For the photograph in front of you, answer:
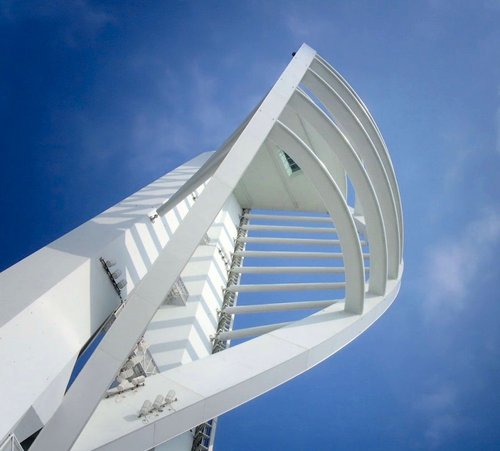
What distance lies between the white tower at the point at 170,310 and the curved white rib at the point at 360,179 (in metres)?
0.02

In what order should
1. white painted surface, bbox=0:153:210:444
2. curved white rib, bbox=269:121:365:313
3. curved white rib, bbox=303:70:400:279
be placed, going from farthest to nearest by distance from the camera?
curved white rib, bbox=303:70:400:279 → curved white rib, bbox=269:121:365:313 → white painted surface, bbox=0:153:210:444

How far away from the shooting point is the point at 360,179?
818 cm

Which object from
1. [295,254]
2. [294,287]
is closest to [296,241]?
[295,254]

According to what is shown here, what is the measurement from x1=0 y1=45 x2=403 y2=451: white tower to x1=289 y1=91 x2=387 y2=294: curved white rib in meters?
Result: 0.02

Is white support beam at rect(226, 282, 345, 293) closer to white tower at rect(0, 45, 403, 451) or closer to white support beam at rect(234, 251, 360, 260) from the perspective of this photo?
white tower at rect(0, 45, 403, 451)

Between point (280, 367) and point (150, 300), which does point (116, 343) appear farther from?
point (280, 367)

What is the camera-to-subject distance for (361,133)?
906cm

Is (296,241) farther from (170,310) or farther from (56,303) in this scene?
(56,303)

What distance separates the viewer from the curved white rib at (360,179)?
7613 mm

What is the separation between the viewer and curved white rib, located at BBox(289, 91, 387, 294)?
25.0 feet

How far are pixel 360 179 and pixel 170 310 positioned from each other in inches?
258

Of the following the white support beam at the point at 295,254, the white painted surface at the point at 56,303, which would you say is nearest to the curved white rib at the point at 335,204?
the white painted surface at the point at 56,303

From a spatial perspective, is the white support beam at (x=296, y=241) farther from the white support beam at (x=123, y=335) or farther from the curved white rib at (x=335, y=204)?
the white support beam at (x=123, y=335)

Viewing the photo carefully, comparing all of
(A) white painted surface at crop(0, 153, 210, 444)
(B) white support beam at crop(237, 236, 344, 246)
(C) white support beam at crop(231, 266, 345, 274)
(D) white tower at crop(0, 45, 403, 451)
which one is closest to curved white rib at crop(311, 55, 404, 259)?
(D) white tower at crop(0, 45, 403, 451)
